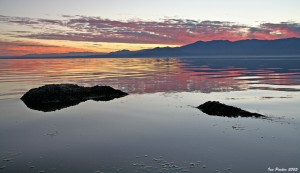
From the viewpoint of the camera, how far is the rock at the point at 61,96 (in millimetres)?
23828

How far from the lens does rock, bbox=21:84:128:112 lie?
2383 cm

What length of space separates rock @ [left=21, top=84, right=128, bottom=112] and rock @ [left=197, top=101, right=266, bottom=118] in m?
10.4

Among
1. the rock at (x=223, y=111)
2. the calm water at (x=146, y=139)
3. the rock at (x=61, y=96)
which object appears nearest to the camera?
the calm water at (x=146, y=139)

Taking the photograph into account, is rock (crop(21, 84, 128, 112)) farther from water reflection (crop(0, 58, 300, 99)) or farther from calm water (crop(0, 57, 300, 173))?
water reflection (crop(0, 58, 300, 99))

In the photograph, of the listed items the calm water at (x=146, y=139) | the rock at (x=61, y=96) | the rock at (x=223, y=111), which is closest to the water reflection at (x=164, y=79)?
the rock at (x=61, y=96)

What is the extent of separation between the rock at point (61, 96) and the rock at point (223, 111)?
34.0 ft

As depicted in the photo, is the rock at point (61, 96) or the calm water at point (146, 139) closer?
the calm water at point (146, 139)

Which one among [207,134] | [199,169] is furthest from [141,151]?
[207,134]

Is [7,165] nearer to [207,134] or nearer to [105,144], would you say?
[105,144]

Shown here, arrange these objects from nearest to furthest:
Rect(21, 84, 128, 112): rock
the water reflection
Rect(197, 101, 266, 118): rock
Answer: Rect(197, 101, 266, 118): rock
Rect(21, 84, 128, 112): rock
the water reflection

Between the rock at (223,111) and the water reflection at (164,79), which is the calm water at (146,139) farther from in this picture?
the water reflection at (164,79)

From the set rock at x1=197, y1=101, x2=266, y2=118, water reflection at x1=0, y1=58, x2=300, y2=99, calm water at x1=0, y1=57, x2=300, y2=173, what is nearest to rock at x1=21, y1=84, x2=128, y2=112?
calm water at x1=0, y1=57, x2=300, y2=173

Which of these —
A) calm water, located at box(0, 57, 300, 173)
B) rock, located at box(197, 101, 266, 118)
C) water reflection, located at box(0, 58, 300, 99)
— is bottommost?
calm water, located at box(0, 57, 300, 173)

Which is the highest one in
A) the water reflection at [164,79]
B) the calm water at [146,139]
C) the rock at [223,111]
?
the water reflection at [164,79]
